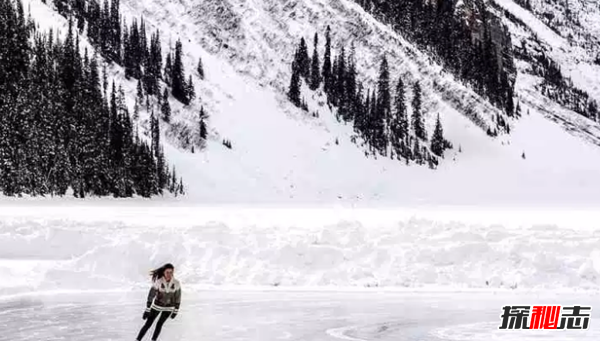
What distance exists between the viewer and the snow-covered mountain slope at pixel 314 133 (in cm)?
10812

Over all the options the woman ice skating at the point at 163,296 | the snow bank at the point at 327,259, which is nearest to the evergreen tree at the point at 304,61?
the snow bank at the point at 327,259

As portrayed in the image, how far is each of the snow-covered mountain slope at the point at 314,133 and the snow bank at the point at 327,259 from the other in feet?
227

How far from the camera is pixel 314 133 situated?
395 ft

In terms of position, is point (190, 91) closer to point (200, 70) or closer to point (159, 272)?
point (200, 70)

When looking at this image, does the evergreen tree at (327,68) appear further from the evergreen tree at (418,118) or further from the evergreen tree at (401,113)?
the evergreen tree at (418,118)

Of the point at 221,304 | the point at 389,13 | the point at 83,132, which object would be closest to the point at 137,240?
the point at 221,304

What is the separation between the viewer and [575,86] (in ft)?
654

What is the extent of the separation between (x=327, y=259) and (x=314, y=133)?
98.3 m

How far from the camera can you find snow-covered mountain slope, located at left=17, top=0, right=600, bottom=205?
355 ft

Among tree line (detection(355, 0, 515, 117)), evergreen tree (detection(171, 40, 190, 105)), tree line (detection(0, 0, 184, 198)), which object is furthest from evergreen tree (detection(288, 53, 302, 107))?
tree line (detection(0, 0, 184, 198))

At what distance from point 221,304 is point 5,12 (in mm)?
84778

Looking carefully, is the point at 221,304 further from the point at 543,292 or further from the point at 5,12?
the point at 5,12

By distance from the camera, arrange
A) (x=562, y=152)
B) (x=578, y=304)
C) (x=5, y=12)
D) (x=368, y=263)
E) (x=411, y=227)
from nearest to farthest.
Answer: (x=578, y=304) → (x=368, y=263) → (x=411, y=227) → (x=5, y=12) → (x=562, y=152)

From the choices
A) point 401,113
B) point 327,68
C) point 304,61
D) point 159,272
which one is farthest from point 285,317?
point 304,61
